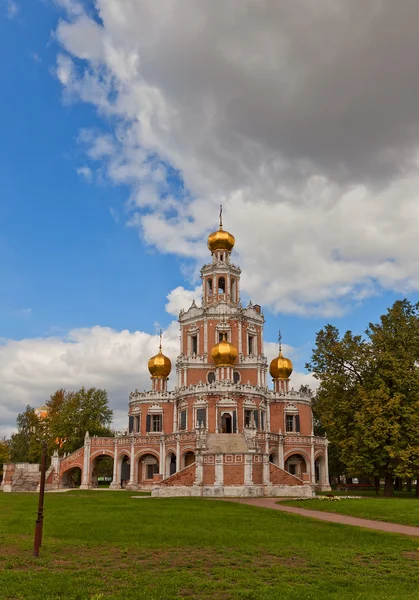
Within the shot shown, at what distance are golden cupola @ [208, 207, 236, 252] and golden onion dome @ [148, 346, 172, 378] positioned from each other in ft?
46.4

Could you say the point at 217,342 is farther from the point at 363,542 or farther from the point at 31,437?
the point at 363,542

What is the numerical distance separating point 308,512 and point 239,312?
35.0 metres

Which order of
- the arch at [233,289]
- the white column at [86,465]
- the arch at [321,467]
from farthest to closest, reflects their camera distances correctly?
the arch at [233,289]
the arch at [321,467]
the white column at [86,465]

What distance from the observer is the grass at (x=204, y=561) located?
9852 millimetres

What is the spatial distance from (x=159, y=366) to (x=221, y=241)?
16059mm

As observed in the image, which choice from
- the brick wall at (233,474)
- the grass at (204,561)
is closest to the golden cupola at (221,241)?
the brick wall at (233,474)

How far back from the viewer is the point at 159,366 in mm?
62062

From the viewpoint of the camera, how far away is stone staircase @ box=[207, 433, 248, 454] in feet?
138

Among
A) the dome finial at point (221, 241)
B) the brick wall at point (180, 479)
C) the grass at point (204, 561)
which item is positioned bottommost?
the grass at point (204, 561)

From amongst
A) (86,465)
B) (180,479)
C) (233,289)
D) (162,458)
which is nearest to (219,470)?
(180,479)

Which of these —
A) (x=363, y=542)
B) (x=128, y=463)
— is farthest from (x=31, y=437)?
(x=363, y=542)

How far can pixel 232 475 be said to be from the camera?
128 feet

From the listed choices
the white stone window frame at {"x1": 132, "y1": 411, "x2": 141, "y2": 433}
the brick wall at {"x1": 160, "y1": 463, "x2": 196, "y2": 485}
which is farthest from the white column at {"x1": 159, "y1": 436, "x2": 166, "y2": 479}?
the brick wall at {"x1": 160, "y1": 463, "x2": 196, "y2": 485}

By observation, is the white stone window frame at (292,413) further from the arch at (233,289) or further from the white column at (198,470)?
the white column at (198,470)
